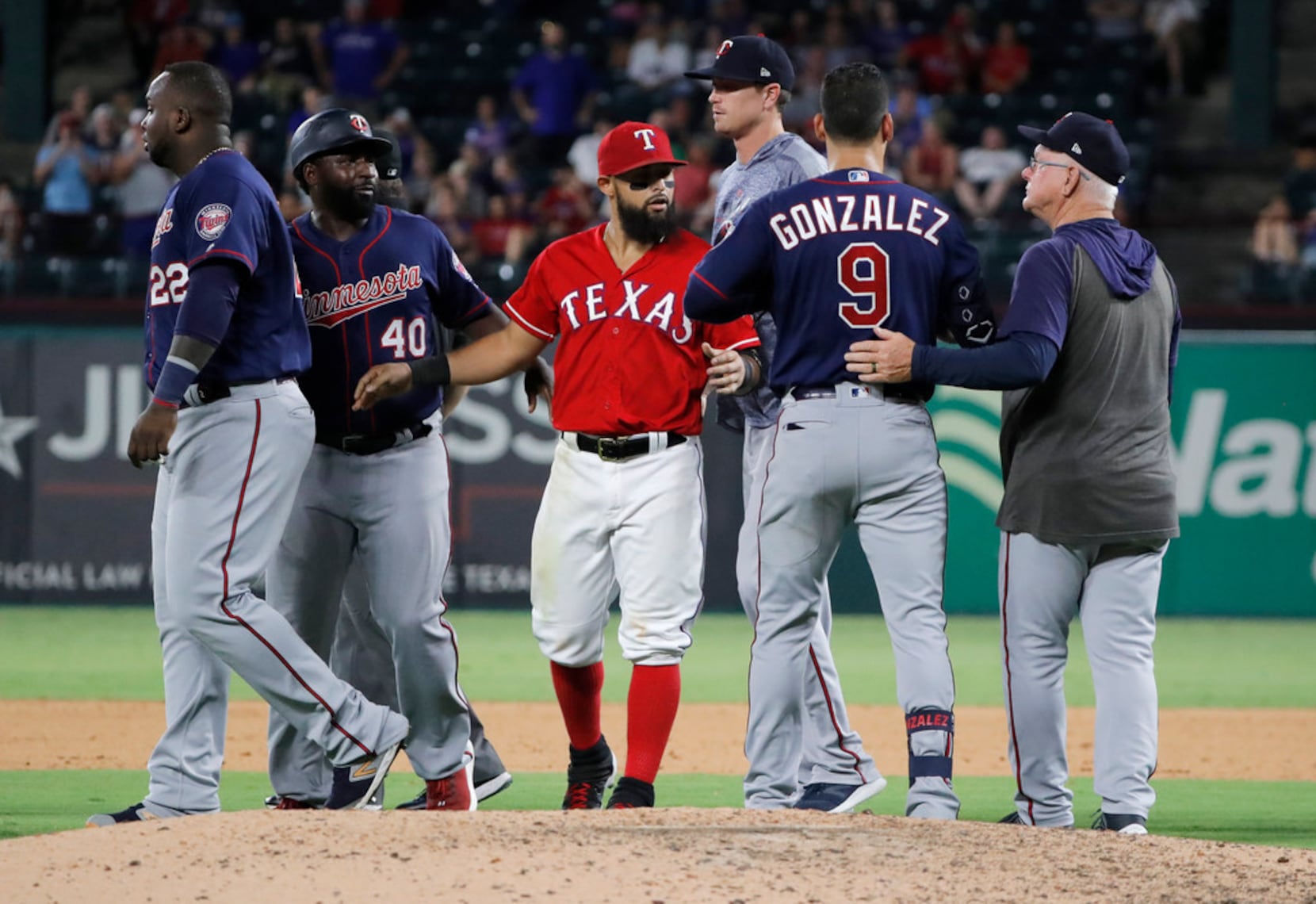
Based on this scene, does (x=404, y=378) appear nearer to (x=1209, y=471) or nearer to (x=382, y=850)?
(x=382, y=850)

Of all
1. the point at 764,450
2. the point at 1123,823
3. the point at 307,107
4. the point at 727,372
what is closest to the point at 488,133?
the point at 307,107

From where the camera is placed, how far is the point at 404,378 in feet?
16.5

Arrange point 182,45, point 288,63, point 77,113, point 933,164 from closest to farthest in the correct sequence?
point 933,164, point 77,113, point 288,63, point 182,45

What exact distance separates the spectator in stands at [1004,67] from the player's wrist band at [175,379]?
1225cm

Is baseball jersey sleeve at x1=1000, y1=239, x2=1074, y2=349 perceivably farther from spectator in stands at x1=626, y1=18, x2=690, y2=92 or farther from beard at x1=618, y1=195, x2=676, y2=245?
spectator in stands at x1=626, y1=18, x2=690, y2=92

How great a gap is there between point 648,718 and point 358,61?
474 inches

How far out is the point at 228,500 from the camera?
475 cm

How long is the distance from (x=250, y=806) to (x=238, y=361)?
5.17 feet

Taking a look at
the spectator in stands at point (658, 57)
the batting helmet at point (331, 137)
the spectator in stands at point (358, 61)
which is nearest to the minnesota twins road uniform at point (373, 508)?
the batting helmet at point (331, 137)

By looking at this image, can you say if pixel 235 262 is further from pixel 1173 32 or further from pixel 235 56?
pixel 1173 32

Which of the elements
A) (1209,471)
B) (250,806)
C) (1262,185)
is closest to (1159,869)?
(250,806)

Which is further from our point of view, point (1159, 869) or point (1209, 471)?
point (1209, 471)

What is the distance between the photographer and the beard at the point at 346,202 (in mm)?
5164

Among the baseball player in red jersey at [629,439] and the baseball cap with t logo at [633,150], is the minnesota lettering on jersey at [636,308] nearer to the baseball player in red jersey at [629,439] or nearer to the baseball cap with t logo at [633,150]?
the baseball player in red jersey at [629,439]
